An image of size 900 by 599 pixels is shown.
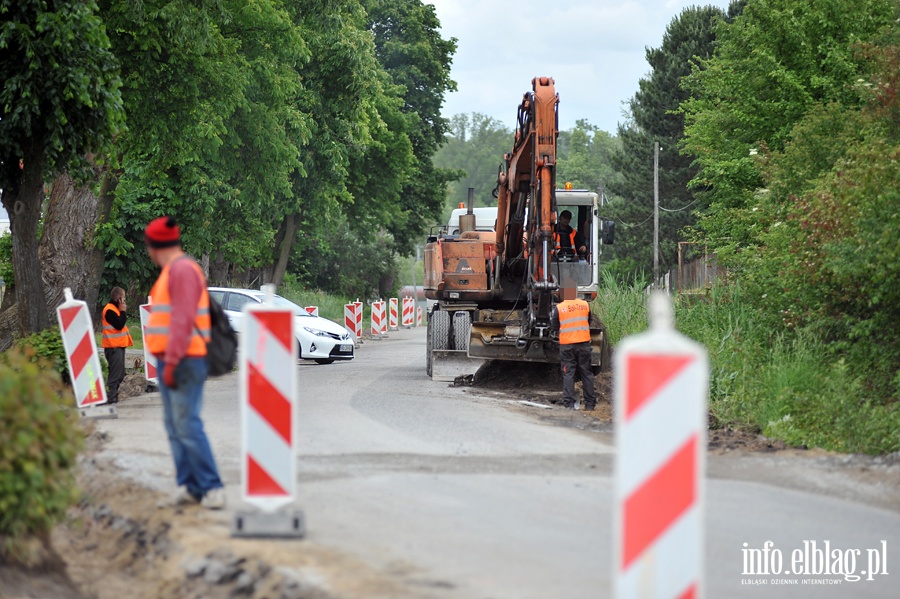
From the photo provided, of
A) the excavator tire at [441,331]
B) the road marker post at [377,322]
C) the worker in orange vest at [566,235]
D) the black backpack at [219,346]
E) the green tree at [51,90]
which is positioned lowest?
the road marker post at [377,322]

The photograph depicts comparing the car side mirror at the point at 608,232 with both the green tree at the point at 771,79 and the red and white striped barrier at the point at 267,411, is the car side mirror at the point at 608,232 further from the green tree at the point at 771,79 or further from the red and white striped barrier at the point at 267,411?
the red and white striped barrier at the point at 267,411

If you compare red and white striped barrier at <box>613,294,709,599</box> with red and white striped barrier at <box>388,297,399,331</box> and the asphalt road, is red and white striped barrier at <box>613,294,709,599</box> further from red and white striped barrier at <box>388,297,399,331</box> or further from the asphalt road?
red and white striped barrier at <box>388,297,399,331</box>

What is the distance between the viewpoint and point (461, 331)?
2080cm

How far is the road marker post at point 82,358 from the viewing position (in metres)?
13.6

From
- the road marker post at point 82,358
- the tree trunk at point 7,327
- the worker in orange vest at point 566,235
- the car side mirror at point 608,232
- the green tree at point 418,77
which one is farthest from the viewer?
the green tree at point 418,77

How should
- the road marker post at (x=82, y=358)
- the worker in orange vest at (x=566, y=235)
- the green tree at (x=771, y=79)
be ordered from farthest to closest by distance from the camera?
the green tree at (x=771, y=79)
the worker in orange vest at (x=566, y=235)
the road marker post at (x=82, y=358)

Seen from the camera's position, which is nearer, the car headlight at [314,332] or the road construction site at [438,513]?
the road construction site at [438,513]

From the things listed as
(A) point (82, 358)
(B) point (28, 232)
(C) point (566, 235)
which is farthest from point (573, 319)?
(B) point (28, 232)

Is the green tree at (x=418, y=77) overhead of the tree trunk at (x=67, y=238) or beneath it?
overhead

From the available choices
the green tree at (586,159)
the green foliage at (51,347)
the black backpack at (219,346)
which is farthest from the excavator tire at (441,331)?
the green tree at (586,159)

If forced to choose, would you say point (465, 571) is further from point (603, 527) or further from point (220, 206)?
point (220, 206)

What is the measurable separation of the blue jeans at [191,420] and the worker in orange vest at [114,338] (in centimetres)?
841

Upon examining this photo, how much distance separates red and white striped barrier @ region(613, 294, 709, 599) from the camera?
4242 millimetres

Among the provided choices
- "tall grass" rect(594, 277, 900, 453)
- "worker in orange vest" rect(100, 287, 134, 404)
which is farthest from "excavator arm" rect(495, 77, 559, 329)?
"worker in orange vest" rect(100, 287, 134, 404)
